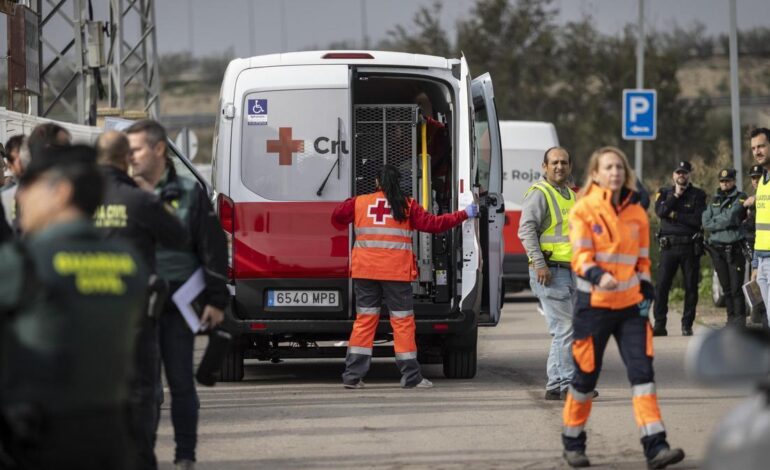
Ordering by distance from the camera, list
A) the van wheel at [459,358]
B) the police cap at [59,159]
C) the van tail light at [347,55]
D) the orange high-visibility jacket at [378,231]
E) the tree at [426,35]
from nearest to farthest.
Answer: the police cap at [59,159], the orange high-visibility jacket at [378,231], the van tail light at [347,55], the van wheel at [459,358], the tree at [426,35]

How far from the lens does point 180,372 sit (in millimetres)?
7844

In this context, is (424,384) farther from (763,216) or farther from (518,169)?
(518,169)

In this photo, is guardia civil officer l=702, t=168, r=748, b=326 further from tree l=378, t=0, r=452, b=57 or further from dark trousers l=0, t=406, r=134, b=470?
tree l=378, t=0, r=452, b=57

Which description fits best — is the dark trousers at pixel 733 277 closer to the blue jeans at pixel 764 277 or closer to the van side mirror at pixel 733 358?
the blue jeans at pixel 764 277

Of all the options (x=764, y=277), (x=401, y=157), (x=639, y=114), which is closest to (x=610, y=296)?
(x=764, y=277)

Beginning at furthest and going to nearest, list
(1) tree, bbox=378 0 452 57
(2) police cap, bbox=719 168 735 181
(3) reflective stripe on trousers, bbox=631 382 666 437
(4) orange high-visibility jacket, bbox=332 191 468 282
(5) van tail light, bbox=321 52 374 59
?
(1) tree, bbox=378 0 452 57
(2) police cap, bbox=719 168 735 181
(5) van tail light, bbox=321 52 374 59
(4) orange high-visibility jacket, bbox=332 191 468 282
(3) reflective stripe on trousers, bbox=631 382 666 437

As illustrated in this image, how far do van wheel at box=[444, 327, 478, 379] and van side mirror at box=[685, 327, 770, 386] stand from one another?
26.8ft

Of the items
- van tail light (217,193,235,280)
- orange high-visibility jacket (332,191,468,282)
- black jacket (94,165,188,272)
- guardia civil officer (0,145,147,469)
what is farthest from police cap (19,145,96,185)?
van tail light (217,193,235,280)

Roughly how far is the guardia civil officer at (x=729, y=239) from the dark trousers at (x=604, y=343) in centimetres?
869

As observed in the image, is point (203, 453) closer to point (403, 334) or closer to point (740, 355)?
point (403, 334)

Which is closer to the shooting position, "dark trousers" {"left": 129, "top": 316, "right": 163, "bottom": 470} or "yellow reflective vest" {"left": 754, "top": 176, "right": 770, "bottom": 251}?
"dark trousers" {"left": 129, "top": 316, "right": 163, "bottom": 470}

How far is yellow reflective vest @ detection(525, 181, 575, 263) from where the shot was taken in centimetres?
1160

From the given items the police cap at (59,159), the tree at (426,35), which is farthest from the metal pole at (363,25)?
the police cap at (59,159)

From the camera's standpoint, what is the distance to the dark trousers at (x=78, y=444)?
4.37 m
